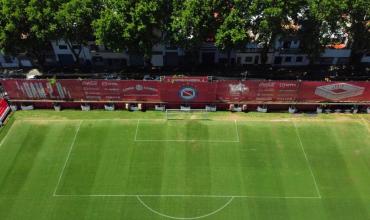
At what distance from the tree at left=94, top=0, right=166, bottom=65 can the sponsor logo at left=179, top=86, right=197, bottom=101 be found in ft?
29.4

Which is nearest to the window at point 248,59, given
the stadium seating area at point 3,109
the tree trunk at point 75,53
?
the tree trunk at point 75,53

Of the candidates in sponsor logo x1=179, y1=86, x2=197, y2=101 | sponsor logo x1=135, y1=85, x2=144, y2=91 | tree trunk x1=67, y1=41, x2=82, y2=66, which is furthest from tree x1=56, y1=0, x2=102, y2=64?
sponsor logo x1=179, y1=86, x2=197, y2=101

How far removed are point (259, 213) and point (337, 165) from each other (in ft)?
37.4

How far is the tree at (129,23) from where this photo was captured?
51219mm

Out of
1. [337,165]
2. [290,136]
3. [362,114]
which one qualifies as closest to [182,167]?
[290,136]

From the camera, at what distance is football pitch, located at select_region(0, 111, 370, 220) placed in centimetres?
3788

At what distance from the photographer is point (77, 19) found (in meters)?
52.4

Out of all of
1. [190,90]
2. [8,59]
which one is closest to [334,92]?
[190,90]

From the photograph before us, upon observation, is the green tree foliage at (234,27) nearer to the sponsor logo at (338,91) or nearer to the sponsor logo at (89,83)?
Answer: the sponsor logo at (338,91)

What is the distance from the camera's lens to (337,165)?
139ft

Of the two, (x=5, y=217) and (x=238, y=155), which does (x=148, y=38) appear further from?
(x=5, y=217)

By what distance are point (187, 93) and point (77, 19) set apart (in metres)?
17.9

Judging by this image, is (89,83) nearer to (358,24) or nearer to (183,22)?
(183,22)

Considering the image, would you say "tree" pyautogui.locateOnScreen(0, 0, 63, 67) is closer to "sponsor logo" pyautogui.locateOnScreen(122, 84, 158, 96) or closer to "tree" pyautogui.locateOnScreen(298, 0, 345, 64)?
"sponsor logo" pyautogui.locateOnScreen(122, 84, 158, 96)
